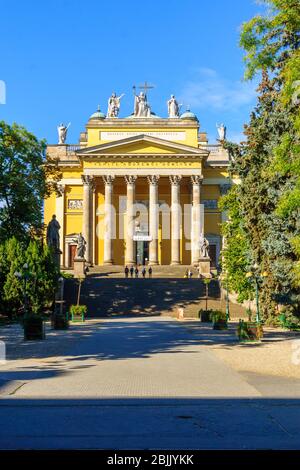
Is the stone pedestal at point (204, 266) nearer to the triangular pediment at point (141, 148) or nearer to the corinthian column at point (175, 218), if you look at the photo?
the corinthian column at point (175, 218)

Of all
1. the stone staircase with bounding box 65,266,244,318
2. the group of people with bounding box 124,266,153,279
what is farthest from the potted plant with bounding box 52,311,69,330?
the group of people with bounding box 124,266,153,279


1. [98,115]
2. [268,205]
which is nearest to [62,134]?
[98,115]

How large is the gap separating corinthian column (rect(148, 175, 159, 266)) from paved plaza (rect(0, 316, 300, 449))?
37220 millimetres

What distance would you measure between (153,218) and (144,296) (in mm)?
16776

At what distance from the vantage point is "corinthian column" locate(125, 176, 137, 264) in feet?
183

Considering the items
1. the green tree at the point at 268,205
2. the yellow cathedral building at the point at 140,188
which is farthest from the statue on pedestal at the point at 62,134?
the green tree at the point at 268,205

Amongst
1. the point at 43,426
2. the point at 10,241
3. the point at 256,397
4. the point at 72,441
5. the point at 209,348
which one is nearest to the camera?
the point at 72,441

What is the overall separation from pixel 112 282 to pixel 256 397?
3397 cm

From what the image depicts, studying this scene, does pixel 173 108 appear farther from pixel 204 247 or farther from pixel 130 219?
pixel 204 247

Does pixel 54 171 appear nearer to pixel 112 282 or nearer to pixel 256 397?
pixel 112 282

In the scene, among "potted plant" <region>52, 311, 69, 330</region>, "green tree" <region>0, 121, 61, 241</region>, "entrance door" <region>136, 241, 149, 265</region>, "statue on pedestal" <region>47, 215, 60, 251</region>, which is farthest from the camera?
"entrance door" <region>136, 241, 149, 265</region>

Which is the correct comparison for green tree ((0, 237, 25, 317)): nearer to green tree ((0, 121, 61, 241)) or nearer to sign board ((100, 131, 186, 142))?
green tree ((0, 121, 61, 241))
